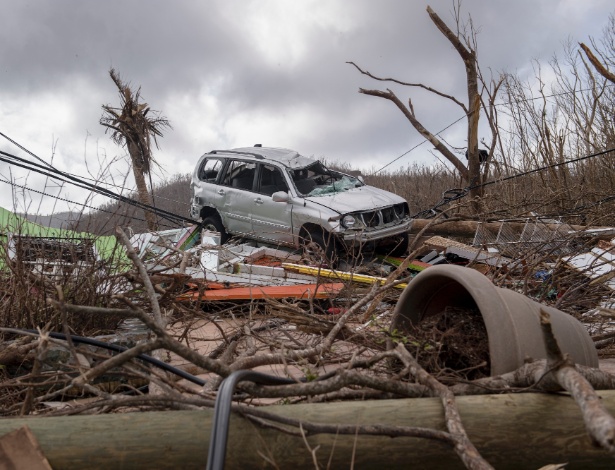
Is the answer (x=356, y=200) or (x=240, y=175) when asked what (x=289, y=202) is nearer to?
(x=356, y=200)

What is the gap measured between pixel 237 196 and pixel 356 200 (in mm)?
2837

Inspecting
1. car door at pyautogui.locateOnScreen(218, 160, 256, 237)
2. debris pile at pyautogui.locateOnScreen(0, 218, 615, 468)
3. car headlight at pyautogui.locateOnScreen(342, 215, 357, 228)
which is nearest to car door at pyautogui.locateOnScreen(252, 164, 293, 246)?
car door at pyautogui.locateOnScreen(218, 160, 256, 237)

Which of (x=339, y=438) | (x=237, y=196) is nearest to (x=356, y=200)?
(x=237, y=196)

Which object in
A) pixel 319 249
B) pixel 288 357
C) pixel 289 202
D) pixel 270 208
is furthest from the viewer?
pixel 270 208

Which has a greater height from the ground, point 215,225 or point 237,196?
point 237,196

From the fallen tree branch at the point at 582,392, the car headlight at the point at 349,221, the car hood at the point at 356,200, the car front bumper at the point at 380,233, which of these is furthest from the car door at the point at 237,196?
the fallen tree branch at the point at 582,392

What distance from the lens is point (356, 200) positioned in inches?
477

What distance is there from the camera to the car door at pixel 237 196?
13594 millimetres

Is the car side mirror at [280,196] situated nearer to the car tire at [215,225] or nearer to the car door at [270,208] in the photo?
the car door at [270,208]

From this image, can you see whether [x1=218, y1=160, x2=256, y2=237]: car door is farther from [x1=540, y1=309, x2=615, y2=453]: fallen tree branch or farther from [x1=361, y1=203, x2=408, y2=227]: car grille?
[x1=540, y1=309, x2=615, y2=453]: fallen tree branch

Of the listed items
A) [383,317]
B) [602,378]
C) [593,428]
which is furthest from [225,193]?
→ [593,428]

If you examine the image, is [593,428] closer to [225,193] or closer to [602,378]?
[602,378]

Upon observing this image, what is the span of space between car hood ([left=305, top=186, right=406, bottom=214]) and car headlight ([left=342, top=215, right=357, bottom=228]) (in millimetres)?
132

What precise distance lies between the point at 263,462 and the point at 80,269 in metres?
4.19
